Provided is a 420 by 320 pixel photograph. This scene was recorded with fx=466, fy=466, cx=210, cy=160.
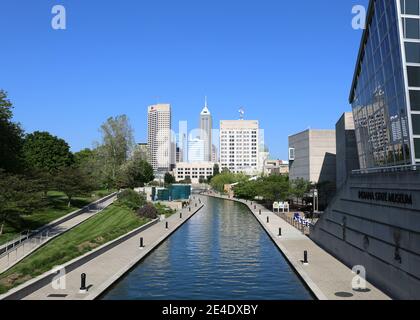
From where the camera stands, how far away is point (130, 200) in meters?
70.2

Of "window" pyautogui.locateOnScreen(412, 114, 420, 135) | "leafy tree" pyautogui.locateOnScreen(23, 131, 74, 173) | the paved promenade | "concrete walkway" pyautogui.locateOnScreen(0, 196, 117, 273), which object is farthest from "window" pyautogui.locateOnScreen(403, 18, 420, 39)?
"leafy tree" pyautogui.locateOnScreen(23, 131, 74, 173)

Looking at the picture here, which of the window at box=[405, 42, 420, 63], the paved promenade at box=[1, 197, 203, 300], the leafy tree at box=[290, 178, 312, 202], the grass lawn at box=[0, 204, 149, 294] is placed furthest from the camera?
the leafy tree at box=[290, 178, 312, 202]

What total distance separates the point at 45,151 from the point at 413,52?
274 feet

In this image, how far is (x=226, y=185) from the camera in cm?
17075

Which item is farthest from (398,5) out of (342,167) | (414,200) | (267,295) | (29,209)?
(342,167)

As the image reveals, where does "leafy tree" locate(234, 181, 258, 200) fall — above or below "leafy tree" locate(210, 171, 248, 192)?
below

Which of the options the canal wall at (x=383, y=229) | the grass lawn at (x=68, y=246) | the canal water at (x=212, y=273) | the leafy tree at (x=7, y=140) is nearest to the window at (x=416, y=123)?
the canal wall at (x=383, y=229)

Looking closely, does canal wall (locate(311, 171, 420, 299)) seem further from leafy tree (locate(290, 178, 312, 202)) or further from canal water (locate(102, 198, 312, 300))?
leafy tree (locate(290, 178, 312, 202))

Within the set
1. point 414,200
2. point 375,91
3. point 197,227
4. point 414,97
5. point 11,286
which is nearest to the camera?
point 414,200

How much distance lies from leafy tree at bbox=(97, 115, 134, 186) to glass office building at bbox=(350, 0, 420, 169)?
61.8 meters

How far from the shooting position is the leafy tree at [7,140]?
4978 cm

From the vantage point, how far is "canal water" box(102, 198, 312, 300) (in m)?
23.8
